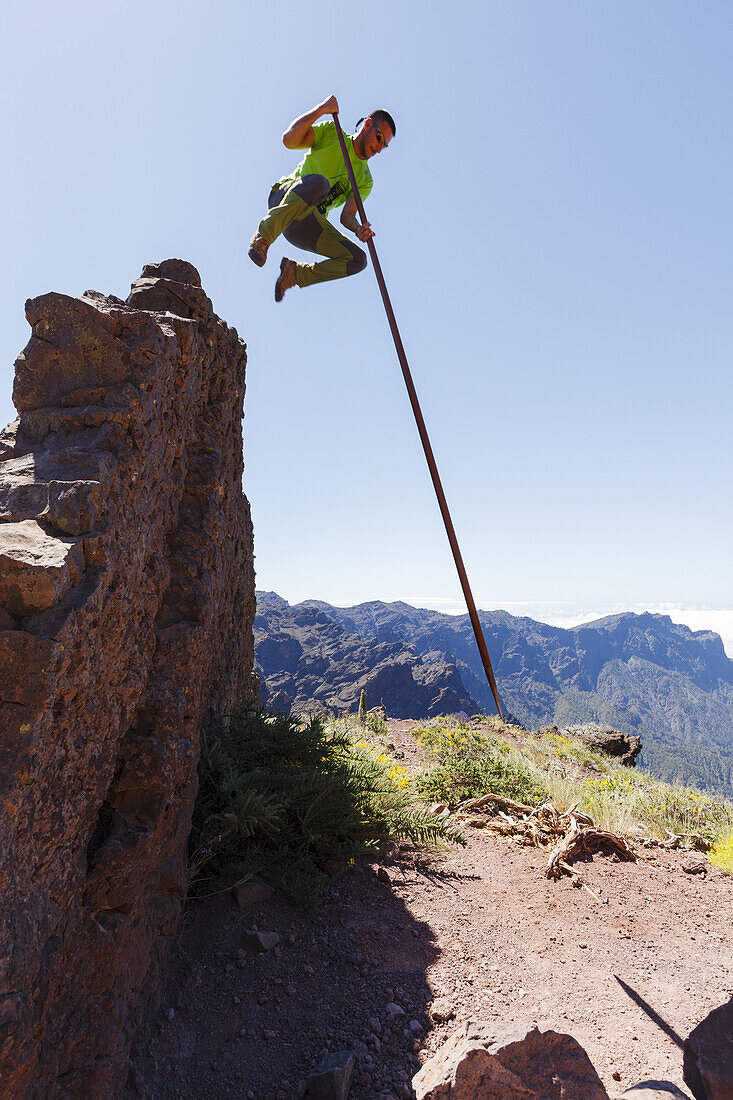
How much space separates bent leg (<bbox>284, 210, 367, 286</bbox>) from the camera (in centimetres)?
518

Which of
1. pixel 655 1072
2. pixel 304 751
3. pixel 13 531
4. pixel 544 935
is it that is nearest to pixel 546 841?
pixel 544 935

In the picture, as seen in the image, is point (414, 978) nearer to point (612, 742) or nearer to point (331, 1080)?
point (331, 1080)

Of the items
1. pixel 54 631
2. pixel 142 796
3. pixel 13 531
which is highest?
pixel 13 531

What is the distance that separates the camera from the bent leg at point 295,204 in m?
4.96

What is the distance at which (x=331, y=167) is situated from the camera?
5.11m

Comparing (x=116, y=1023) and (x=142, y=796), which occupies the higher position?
(x=142, y=796)

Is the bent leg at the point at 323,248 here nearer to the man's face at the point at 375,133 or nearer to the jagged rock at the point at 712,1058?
the man's face at the point at 375,133

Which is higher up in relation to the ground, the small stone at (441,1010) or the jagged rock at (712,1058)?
the jagged rock at (712,1058)

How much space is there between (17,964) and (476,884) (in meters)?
3.72

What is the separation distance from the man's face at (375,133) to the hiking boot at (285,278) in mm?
1189

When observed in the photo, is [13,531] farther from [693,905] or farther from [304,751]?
[693,905]

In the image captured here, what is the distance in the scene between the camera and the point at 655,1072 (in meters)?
2.55

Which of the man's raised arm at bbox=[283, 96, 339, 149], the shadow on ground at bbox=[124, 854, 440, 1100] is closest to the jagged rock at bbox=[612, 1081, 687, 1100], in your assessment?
the shadow on ground at bbox=[124, 854, 440, 1100]

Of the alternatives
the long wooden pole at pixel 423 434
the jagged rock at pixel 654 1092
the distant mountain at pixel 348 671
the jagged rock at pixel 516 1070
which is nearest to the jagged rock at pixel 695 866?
the long wooden pole at pixel 423 434
